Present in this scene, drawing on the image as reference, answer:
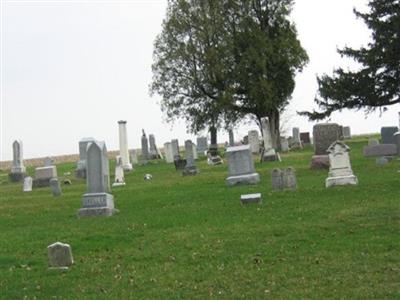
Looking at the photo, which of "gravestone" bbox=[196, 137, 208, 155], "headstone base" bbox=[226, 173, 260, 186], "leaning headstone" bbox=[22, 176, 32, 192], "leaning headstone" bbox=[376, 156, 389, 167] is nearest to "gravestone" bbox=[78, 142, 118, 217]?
"headstone base" bbox=[226, 173, 260, 186]

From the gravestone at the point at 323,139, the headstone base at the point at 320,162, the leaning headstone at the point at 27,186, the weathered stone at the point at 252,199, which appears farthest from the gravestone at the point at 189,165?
the weathered stone at the point at 252,199

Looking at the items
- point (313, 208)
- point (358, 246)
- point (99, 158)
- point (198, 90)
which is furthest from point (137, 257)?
point (198, 90)

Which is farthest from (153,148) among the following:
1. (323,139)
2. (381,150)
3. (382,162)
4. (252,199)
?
(252,199)

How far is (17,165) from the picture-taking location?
34.7m

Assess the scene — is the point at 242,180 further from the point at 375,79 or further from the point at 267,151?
the point at 375,79

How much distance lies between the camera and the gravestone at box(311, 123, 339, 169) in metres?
22.1

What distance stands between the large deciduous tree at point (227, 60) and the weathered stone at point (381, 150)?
15620mm

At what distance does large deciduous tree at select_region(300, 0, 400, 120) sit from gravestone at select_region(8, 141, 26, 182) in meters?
17.8

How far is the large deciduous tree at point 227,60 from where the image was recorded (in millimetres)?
42688

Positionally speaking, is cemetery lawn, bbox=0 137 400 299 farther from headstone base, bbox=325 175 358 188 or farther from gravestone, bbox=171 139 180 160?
gravestone, bbox=171 139 180 160

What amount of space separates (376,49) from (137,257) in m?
31.6

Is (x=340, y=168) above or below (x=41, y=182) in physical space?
above

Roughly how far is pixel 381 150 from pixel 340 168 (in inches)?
383

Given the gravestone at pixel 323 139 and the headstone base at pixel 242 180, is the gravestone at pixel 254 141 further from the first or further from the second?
the headstone base at pixel 242 180
